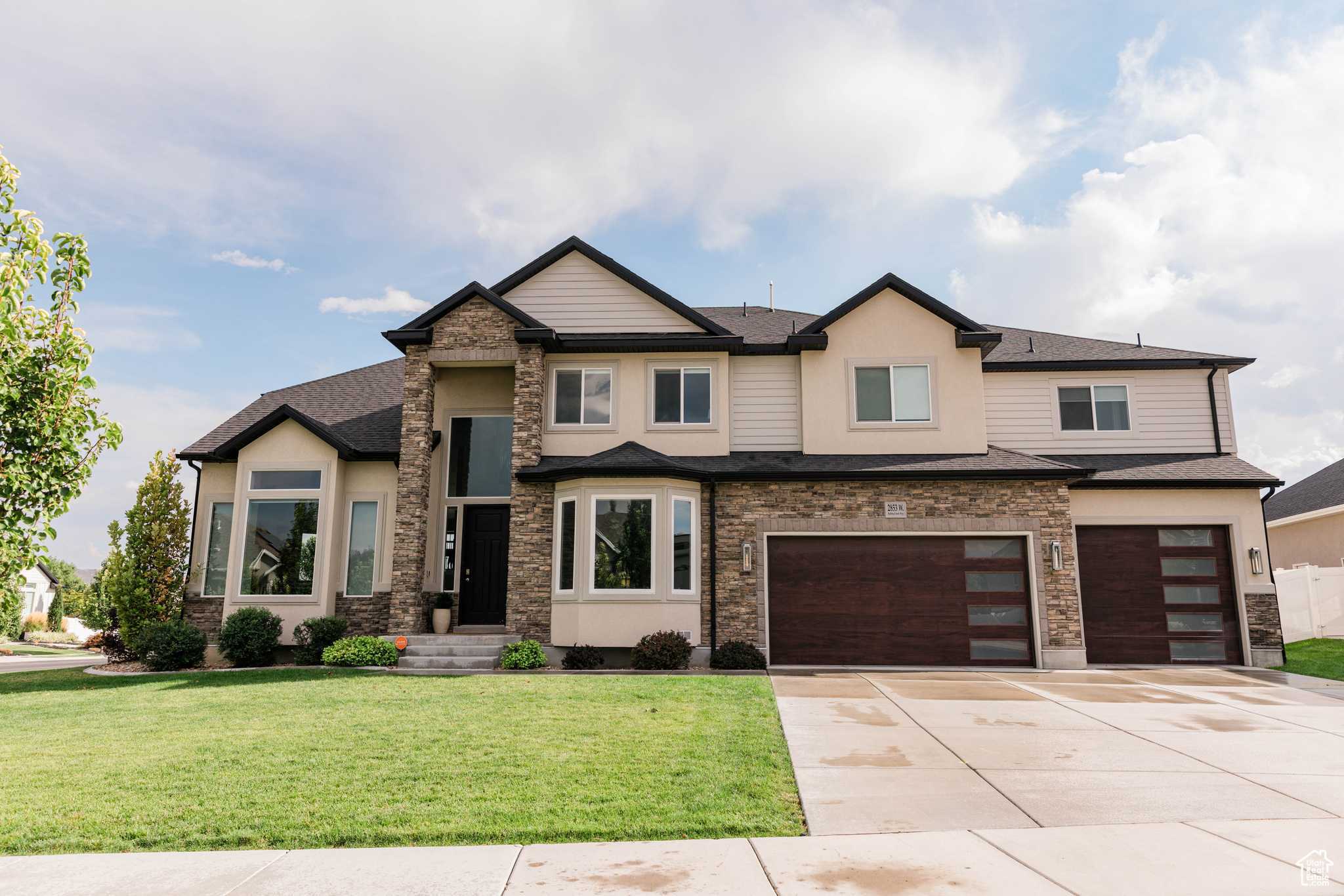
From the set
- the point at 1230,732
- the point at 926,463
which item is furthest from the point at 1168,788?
the point at 926,463

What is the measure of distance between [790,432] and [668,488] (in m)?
3.19

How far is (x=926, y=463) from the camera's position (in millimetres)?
14328

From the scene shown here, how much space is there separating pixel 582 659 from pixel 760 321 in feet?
30.2

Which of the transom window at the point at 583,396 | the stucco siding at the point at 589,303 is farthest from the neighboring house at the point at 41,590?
the transom window at the point at 583,396

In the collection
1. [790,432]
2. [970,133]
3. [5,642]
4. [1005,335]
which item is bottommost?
[5,642]

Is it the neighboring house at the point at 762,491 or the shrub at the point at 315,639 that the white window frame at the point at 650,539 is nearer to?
the neighboring house at the point at 762,491

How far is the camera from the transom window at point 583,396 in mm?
15422

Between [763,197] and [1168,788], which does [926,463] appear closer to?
[763,197]

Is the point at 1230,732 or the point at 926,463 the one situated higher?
the point at 926,463

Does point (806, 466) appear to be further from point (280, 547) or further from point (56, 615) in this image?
point (56, 615)

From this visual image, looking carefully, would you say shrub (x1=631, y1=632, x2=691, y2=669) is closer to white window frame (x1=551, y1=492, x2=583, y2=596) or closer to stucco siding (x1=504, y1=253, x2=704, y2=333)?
white window frame (x1=551, y1=492, x2=583, y2=596)

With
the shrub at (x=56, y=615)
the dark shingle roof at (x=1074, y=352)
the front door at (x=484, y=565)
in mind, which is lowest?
the shrub at (x=56, y=615)

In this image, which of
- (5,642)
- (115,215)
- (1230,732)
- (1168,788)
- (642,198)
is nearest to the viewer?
(1168,788)

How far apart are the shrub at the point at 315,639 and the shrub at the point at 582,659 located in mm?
4588
